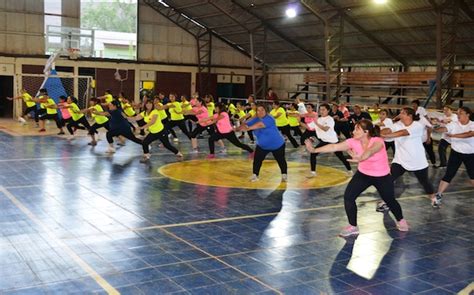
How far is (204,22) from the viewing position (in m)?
34.0

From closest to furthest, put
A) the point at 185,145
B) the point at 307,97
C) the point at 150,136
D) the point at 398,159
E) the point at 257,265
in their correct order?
the point at 257,265, the point at 398,159, the point at 150,136, the point at 185,145, the point at 307,97

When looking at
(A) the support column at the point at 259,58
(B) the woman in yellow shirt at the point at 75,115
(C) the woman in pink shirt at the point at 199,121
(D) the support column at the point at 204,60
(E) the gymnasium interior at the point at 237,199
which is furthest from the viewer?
(D) the support column at the point at 204,60

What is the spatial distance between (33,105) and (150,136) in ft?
35.2

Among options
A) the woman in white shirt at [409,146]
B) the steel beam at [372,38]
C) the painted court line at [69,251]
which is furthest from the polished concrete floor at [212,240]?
the steel beam at [372,38]

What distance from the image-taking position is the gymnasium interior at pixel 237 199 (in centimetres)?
604

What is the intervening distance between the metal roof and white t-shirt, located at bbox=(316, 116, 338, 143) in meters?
10.8

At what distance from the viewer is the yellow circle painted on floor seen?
1173 cm

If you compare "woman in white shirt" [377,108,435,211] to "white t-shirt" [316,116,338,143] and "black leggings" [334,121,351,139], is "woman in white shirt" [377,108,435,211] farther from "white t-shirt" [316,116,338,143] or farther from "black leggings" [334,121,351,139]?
"black leggings" [334,121,351,139]

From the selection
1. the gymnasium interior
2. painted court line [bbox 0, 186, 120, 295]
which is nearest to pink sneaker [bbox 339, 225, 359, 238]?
the gymnasium interior

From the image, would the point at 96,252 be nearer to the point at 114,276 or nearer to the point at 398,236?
the point at 114,276

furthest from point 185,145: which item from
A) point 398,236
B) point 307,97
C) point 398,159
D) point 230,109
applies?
point 307,97

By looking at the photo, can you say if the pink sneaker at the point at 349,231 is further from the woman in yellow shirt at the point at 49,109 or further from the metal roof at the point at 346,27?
the metal roof at the point at 346,27

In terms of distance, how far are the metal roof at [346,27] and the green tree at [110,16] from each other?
9.24 ft

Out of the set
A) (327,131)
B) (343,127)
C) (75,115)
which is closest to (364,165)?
(327,131)
